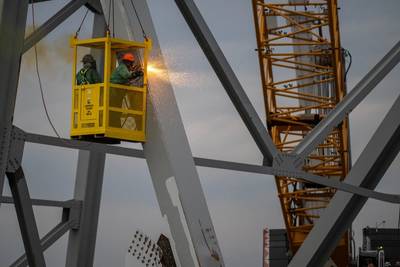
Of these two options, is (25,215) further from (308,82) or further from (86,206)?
(308,82)

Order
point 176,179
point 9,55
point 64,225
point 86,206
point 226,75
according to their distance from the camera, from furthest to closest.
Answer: point 86,206 → point 64,225 → point 226,75 → point 176,179 → point 9,55

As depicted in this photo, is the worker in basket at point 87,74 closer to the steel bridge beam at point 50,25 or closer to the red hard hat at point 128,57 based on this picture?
the red hard hat at point 128,57

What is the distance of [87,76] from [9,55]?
4.91 ft

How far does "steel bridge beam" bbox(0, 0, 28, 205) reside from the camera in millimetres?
17078

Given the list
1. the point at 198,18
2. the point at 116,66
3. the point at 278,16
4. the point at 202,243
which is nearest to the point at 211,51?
the point at 198,18

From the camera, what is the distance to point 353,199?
2077 centimetres

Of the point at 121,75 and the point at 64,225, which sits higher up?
the point at 121,75

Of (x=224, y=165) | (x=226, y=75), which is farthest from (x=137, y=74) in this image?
(x=224, y=165)

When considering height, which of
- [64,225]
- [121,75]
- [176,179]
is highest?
[121,75]

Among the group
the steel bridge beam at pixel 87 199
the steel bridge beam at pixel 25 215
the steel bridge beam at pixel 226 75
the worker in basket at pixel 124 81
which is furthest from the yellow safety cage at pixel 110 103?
the steel bridge beam at pixel 87 199

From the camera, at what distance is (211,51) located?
63.6 ft

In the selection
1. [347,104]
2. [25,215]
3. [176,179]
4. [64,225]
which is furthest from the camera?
[64,225]

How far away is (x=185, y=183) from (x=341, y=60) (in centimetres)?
2479

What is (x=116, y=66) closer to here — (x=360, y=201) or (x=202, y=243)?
(x=202, y=243)
